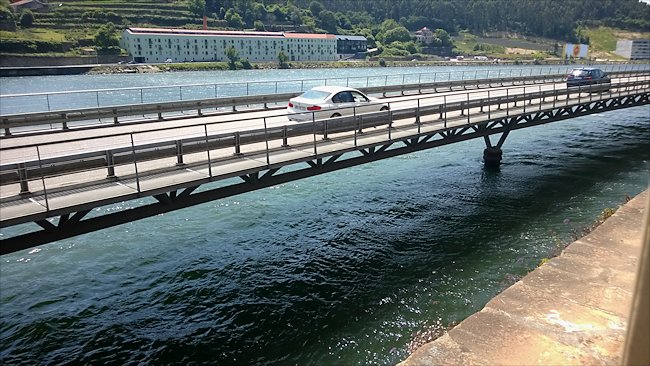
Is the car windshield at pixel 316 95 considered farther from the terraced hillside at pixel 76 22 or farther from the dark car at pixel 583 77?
the terraced hillside at pixel 76 22

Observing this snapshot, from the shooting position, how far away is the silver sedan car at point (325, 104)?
18.5 metres

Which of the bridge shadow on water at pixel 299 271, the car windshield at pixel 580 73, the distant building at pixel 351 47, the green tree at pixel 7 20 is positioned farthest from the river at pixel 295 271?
the distant building at pixel 351 47

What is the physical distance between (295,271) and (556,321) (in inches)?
312

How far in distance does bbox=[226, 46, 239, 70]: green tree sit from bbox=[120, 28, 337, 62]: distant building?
20.9 feet

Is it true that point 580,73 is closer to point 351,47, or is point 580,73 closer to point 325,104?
point 325,104

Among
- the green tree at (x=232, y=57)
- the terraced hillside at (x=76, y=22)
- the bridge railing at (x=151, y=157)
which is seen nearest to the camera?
the bridge railing at (x=151, y=157)

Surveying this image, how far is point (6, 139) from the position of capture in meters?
17.3

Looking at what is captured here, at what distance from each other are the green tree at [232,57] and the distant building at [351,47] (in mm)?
57233

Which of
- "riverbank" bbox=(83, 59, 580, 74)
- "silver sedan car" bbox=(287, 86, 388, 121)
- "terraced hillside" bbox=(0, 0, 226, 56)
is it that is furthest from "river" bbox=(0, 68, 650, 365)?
"terraced hillside" bbox=(0, 0, 226, 56)

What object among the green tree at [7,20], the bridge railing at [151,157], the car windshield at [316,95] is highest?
the green tree at [7,20]

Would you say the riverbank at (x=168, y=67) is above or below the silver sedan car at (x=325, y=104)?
below

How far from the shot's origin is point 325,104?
61.1 feet

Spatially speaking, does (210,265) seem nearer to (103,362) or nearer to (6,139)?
(103,362)

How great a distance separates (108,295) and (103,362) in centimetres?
329
